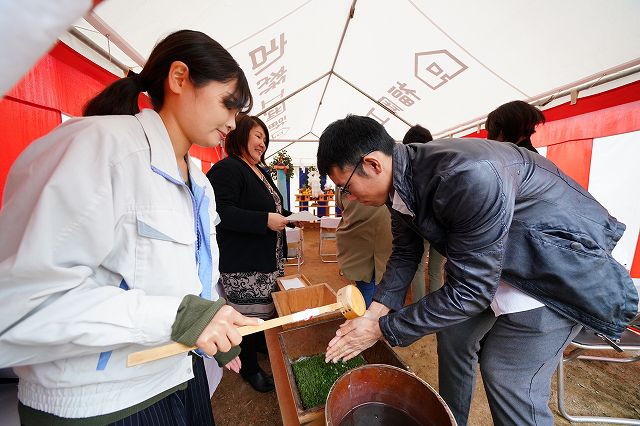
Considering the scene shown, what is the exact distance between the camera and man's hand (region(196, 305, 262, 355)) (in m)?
0.68

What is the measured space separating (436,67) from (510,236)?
3.35 m

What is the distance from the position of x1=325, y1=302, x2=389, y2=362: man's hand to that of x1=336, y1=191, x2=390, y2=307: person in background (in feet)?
3.91

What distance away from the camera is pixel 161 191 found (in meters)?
0.72

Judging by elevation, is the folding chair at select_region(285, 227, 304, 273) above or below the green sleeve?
below

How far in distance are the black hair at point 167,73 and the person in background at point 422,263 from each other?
5.67 feet

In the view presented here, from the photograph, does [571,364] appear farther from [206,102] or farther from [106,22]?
[106,22]

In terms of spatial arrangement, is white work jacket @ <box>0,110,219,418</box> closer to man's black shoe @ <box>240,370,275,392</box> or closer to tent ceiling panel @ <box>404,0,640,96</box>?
man's black shoe @ <box>240,370,275,392</box>

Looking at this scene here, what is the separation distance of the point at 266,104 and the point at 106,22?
339 centimetres

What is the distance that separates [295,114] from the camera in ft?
21.0

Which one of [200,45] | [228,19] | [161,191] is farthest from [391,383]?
[228,19]

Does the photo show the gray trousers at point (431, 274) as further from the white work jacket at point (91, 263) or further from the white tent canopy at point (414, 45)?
the white work jacket at point (91, 263)

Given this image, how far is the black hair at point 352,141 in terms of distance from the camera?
1.08 metres

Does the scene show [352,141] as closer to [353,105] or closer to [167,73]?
[167,73]

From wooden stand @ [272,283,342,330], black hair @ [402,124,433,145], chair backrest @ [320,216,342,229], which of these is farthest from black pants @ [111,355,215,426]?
chair backrest @ [320,216,342,229]
